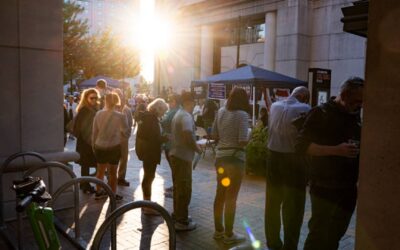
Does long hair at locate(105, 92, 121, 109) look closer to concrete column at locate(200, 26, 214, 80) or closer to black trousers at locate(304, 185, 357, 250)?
black trousers at locate(304, 185, 357, 250)

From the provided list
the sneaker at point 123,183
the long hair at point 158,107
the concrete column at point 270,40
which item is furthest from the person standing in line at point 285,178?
the concrete column at point 270,40

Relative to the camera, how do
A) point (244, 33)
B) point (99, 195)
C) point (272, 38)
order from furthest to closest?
point (244, 33) → point (272, 38) → point (99, 195)

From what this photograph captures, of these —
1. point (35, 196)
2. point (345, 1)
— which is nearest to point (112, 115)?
point (35, 196)

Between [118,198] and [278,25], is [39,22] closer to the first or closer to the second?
[118,198]

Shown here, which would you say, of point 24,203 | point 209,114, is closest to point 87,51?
point 209,114

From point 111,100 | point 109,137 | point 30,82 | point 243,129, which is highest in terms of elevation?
point 30,82

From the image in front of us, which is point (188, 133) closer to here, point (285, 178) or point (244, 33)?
point (285, 178)

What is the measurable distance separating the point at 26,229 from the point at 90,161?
2.26m

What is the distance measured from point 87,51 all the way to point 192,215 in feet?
107

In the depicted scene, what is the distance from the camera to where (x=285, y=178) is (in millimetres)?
4488

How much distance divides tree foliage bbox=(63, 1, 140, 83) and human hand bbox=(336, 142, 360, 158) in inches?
1146

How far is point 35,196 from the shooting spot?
3.22 m

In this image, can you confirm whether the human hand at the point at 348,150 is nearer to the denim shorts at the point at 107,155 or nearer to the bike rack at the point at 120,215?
the bike rack at the point at 120,215

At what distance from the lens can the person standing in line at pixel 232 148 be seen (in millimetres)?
4840
